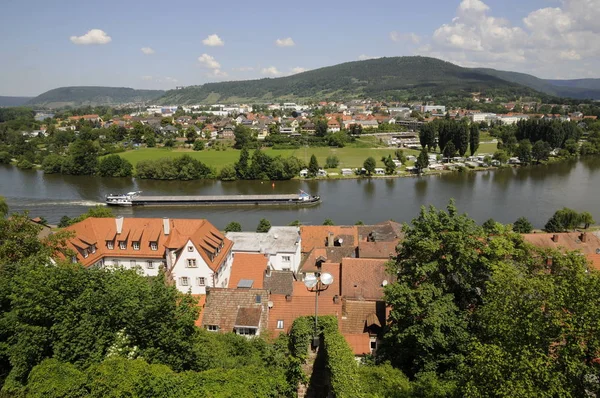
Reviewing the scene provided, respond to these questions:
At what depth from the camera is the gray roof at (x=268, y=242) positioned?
27.5 meters

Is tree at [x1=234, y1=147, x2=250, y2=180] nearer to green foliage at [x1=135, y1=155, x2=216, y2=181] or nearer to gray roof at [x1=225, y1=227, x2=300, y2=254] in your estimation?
green foliage at [x1=135, y1=155, x2=216, y2=181]

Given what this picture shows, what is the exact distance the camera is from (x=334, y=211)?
48.3 metres

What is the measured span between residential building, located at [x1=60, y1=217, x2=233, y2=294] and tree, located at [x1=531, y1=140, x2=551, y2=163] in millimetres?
67035

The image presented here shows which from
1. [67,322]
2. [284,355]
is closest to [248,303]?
[284,355]

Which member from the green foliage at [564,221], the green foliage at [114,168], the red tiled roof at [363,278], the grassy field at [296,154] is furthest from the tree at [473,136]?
the red tiled roof at [363,278]

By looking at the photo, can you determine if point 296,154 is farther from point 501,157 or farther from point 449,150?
point 501,157

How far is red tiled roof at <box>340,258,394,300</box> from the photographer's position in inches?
840

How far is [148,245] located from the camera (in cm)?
2438

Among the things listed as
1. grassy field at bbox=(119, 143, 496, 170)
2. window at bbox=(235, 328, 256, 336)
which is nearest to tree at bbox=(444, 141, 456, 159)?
grassy field at bbox=(119, 143, 496, 170)

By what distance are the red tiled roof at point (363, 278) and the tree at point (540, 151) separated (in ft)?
209

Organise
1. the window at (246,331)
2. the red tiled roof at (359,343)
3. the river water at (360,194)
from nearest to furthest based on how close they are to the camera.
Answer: the red tiled roof at (359,343) < the window at (246,331) < the river water at (360,194)

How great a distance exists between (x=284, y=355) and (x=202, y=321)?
589 cm

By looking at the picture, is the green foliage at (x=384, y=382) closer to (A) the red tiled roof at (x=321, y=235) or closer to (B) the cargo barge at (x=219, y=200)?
(A) the red tiled roof at (x=321, y=235)

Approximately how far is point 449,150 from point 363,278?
5753cm
